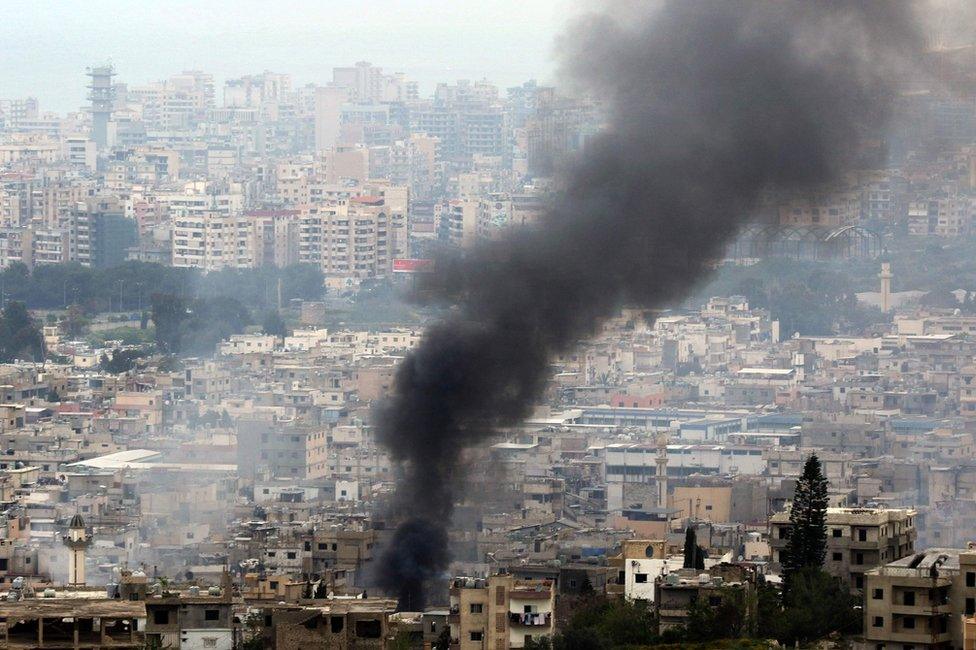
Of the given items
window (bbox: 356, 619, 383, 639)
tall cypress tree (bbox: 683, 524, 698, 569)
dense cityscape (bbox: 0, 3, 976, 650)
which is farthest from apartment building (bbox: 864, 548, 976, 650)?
tall cypress tree (bbox: 683, 524, 698, 569)

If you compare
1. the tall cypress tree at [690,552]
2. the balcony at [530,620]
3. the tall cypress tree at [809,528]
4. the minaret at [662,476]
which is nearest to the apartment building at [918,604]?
the balcony at [530,620]

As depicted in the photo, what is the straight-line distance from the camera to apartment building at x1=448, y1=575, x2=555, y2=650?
24.7m

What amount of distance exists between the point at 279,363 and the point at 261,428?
1165cm

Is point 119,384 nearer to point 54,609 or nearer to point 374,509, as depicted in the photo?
point 374,509

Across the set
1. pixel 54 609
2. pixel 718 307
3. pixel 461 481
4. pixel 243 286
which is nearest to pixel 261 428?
pixel 461 481

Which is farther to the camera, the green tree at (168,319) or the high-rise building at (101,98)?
the high-rise building at (101,98)

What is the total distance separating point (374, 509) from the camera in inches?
1340

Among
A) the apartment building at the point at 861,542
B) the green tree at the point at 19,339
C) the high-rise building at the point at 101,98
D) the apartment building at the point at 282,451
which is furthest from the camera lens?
the high-rise building at the point at 101,98

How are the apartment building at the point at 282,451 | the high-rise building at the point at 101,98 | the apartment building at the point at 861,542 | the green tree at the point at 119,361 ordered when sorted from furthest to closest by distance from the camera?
the high-rise building at the point at 101,98
the green tree at the point at 119,361
the apartment building at the point at 282,451
the apartment building at the point at 861,542

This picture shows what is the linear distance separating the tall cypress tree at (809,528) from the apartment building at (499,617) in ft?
6.98

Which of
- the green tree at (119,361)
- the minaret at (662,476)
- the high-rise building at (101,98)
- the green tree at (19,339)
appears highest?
the high-rise building at (101,98)

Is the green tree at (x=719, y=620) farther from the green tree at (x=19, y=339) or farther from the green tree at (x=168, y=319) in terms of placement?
the green tree at (x=168, y=319)

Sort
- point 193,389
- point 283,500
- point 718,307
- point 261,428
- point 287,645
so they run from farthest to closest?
point 718,307
point 193,389
point 261,428
point 283,500
point 287,645

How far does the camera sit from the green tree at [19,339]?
62.5 meters
